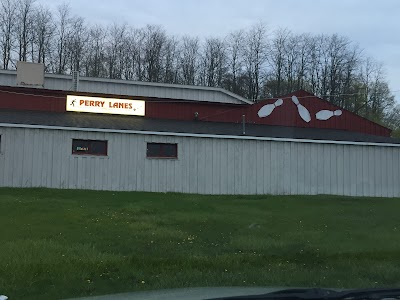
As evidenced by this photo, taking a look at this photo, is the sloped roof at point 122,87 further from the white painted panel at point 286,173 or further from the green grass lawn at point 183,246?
the green grass lawn at point 183,246

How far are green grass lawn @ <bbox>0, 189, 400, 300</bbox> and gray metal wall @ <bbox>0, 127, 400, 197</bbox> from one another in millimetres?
3388

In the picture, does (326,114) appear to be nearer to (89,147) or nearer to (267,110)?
(267,110)

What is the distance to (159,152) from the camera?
828 inches

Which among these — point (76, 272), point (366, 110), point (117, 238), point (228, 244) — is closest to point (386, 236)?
point (228, 244)

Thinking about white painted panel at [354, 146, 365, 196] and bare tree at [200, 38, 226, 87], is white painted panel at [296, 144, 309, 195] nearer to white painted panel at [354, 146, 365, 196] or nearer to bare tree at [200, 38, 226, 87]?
white painted panel at [354, 146, 365, 196]

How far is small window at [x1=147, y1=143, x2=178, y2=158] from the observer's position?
21.0 meters

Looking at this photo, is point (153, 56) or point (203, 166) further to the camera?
point (153, 56)

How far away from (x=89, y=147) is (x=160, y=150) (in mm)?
3039

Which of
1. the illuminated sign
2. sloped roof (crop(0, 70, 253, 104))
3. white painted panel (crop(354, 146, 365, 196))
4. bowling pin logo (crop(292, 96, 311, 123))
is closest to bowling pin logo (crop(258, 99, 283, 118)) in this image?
A: bowling pin logo (crop(292, 96, 311, 123))

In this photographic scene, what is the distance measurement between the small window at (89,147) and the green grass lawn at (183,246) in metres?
3.88

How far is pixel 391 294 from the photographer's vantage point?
339 cm

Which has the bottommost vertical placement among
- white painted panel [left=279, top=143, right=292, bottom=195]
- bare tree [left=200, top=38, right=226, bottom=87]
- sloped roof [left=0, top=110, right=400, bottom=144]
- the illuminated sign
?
white painted panel [left=279, top=143, right=292, bottom=195]

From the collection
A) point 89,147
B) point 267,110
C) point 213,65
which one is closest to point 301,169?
point 267,110

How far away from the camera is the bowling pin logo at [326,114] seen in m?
29.5
